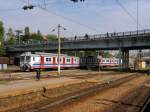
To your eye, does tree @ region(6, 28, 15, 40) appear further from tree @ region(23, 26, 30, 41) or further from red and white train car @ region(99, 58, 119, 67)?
red and white train car @ region(99, 58, 119, 67)

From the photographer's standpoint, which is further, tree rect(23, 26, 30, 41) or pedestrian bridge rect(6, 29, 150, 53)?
tree rect(23, 26, 30, 41)

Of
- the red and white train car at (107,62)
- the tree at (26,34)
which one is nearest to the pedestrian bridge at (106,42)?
the red and white train car at (107,62)

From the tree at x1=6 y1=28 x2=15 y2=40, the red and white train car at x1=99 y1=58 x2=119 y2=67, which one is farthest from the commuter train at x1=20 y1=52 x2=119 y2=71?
the tree at x1=6 y1=28 x2=15 y2=40

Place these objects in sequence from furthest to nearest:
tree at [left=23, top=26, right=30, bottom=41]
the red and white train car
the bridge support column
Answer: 1. tree at [left=23, top=26, right=30, bottom=41]
2. the red and white train car
3. the bridge support column

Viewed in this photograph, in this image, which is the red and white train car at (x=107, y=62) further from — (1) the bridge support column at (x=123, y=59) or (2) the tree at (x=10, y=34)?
(2) the tree at (x=10, y=34)

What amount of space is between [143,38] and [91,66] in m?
21.0

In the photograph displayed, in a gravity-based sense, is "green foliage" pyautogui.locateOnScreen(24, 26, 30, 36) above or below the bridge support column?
above

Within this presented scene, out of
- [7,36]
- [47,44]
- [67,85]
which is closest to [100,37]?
[47,44]

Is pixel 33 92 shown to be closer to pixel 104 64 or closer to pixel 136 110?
pixel 136 110

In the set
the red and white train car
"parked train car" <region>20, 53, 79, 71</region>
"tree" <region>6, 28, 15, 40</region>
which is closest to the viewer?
"parked train car" <region>20, 53, 79, 71</region>

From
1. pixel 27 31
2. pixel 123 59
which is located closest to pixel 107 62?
pixel 123 59

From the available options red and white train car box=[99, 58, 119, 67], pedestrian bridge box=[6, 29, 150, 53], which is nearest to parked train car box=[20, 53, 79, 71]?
pedestrian bridge box=[6, 29, 150, 53]

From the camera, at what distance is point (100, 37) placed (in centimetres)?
7419

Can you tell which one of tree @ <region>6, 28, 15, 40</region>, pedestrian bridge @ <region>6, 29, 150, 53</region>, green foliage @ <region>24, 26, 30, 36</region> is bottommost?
pedestrian bridge @ <region>6, 29, 150, 53</region>
